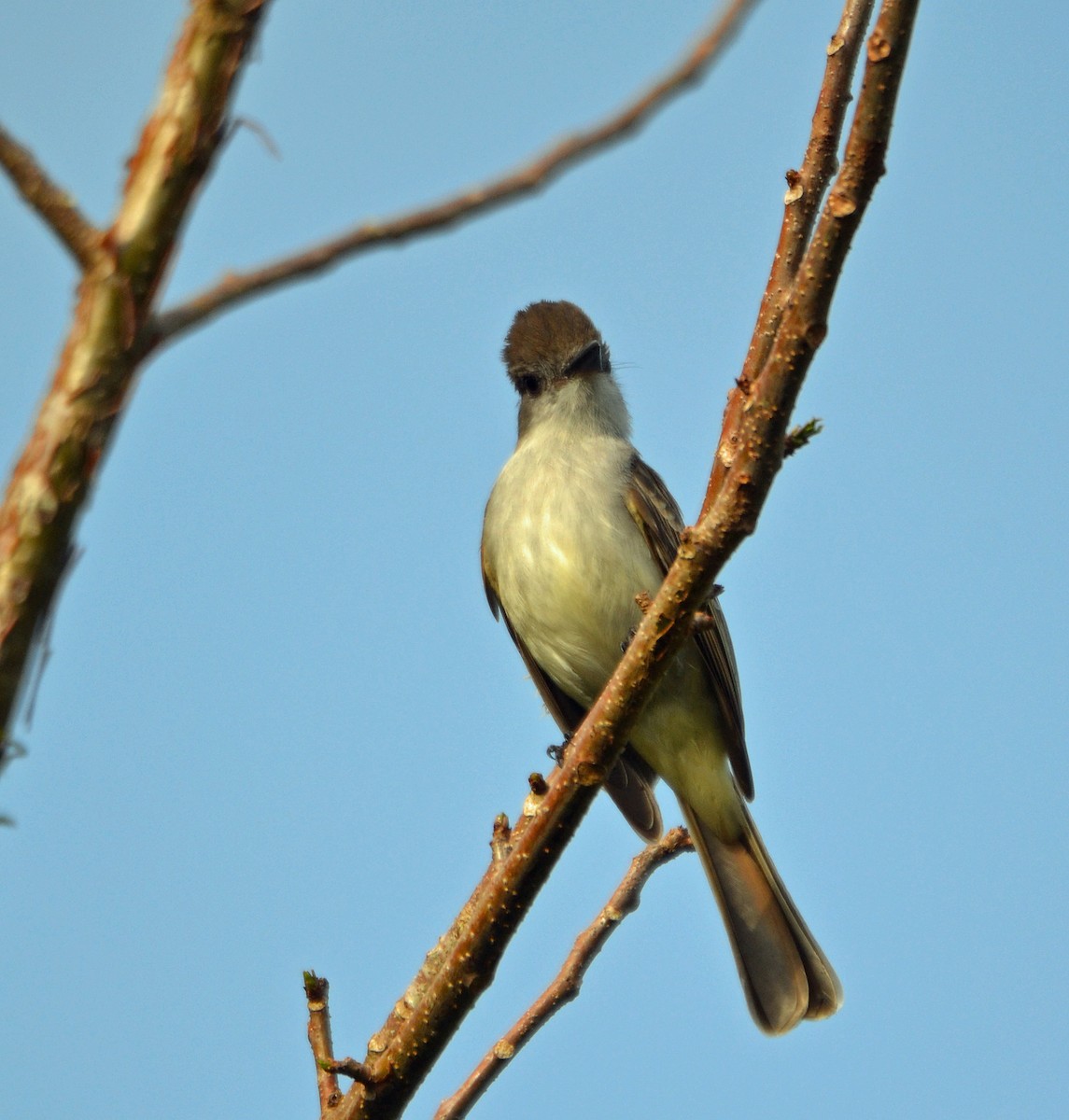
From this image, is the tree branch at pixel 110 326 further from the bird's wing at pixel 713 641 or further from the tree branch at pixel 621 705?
the bird's wing at pixel 713 641

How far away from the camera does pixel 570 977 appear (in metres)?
4.41

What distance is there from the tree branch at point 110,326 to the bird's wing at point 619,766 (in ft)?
17.1

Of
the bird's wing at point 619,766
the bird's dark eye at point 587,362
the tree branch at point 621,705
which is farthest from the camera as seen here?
the bird's dark eye at point 587,362

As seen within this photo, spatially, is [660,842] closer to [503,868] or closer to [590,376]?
[503,868]

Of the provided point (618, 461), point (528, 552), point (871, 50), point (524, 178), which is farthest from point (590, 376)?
point (524, 178)

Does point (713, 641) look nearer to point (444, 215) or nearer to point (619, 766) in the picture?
point (619, 766)

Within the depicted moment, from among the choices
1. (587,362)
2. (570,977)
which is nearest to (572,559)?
(587,362)

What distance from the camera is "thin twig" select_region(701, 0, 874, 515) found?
142 inches

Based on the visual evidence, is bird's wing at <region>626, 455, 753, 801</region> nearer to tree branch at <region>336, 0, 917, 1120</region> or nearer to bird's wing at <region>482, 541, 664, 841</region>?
bird's wing at <region>482, 541, 664, 841</region>

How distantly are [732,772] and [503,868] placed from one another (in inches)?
137

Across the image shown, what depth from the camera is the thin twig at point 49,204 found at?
1996 millimetres

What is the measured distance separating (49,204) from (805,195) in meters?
2.25

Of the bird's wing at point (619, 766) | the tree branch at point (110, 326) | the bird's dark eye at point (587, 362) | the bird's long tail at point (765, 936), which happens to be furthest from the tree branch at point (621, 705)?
the bird's dark eye at point (587, 362)

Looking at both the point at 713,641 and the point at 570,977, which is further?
the point at 713,641
